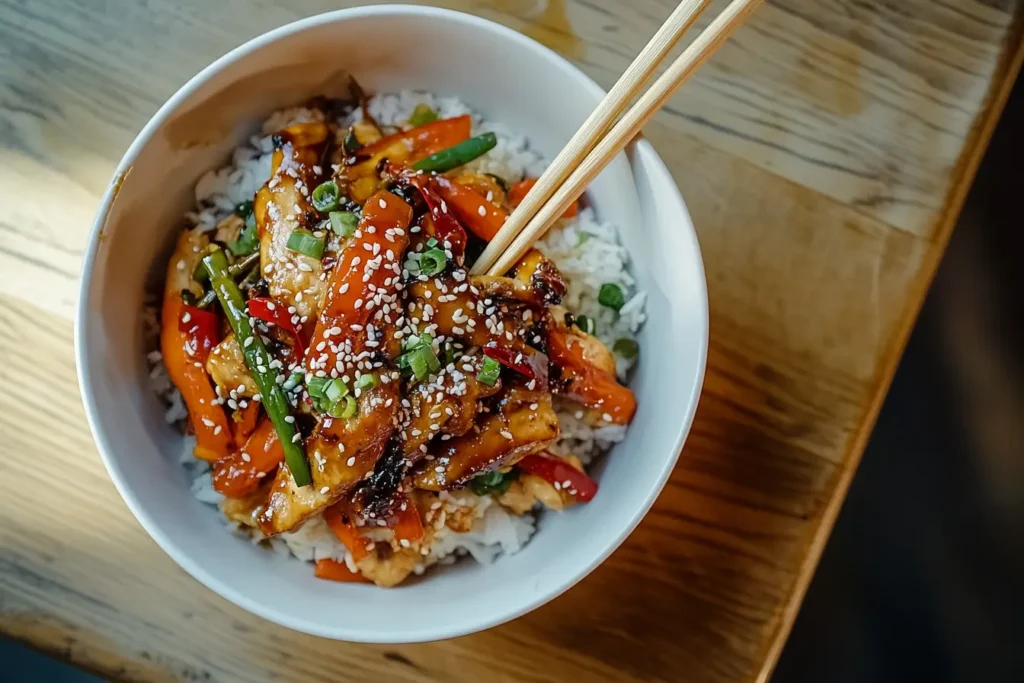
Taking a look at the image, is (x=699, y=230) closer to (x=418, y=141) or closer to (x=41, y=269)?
(x=418, y=141)

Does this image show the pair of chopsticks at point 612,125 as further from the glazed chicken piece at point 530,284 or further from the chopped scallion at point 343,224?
the chopped scallion at point 343,224

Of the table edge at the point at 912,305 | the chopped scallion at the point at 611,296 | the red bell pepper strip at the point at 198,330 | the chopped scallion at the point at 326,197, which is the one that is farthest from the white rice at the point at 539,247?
the table edge at the point at 912,305

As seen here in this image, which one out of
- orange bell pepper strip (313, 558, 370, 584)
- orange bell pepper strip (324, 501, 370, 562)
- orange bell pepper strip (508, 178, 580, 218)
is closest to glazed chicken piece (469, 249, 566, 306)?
orange bell pepper strip (508, 178, 580, 218)

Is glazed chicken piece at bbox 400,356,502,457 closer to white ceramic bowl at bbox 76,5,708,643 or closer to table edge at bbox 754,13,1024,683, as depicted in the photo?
white ceramic bowl at bbox 76,5,708,643

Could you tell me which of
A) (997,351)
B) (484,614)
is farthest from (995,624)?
(484,614)

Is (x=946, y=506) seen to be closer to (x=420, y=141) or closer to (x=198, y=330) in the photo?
(x=420, y=141)

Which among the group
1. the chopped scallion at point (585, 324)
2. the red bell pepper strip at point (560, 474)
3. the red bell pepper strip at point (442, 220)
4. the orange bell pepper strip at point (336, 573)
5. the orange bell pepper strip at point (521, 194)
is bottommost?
the orange bell pepper strip at point (336, 573)
